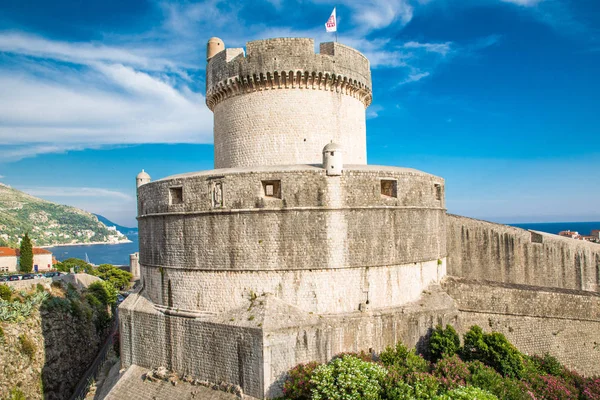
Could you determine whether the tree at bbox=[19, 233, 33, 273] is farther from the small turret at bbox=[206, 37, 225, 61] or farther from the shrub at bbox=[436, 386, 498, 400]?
the shrub at bbox=[436, 386, 498, 400]

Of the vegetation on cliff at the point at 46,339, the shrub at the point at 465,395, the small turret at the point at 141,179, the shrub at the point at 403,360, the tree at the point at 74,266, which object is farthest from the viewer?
the tree at the point at 74,266

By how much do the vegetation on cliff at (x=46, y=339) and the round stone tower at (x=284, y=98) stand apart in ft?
45.4

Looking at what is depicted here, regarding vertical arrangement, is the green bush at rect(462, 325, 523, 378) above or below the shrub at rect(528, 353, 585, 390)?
above

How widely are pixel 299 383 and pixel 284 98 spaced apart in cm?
1020

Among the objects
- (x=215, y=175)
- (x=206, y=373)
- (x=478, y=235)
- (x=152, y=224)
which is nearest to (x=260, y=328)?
(x=206, y=373)

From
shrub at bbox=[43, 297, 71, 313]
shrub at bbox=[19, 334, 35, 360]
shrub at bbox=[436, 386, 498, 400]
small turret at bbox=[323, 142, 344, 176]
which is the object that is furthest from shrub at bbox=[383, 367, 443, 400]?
shrub at bbox=[43, 297, 71, 313]

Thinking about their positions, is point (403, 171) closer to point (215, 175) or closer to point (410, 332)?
point (410, 332)

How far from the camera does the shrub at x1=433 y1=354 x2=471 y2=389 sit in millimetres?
11000

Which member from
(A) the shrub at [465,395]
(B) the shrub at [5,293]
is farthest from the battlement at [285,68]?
(B) the shrub at [5,293]

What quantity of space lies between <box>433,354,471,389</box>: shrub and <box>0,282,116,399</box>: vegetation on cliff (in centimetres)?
1803

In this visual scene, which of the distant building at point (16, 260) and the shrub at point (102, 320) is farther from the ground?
the distant building at point (16, 260)

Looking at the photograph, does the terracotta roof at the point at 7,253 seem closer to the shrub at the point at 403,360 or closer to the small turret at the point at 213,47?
the small turret at the point at 213,47

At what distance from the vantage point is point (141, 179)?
56.2 ft

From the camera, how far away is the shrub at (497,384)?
442 inches
